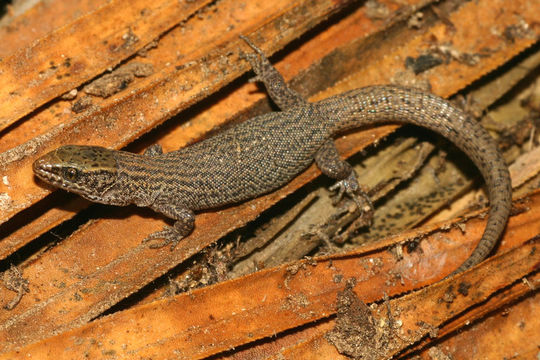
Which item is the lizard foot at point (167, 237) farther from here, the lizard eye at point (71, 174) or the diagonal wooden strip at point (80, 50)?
the diagonal wooden strip at point (80, 50)

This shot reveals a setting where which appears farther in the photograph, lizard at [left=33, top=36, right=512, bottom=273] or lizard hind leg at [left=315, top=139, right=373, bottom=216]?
lizard hind leg at [left=315, top=139, right=373, bottom=216]

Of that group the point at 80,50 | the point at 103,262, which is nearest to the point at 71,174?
the point at 103,262

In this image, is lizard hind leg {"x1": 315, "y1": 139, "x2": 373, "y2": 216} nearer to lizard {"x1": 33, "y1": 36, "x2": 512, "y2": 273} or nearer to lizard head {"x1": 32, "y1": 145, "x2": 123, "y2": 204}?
lizard {"x1": 33, "y1": 36, "x2": 512, "y2": 273}

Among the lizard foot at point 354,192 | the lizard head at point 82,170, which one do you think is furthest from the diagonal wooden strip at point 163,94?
the lizard foot at point 354,192

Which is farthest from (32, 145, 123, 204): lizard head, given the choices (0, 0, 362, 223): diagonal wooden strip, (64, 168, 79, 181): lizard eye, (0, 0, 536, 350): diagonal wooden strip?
(0, 0, 536, 350): diagonal wooden strip

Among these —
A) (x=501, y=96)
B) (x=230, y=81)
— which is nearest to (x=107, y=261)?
(x=230, y=81)

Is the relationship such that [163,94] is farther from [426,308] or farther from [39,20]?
[426,308]
